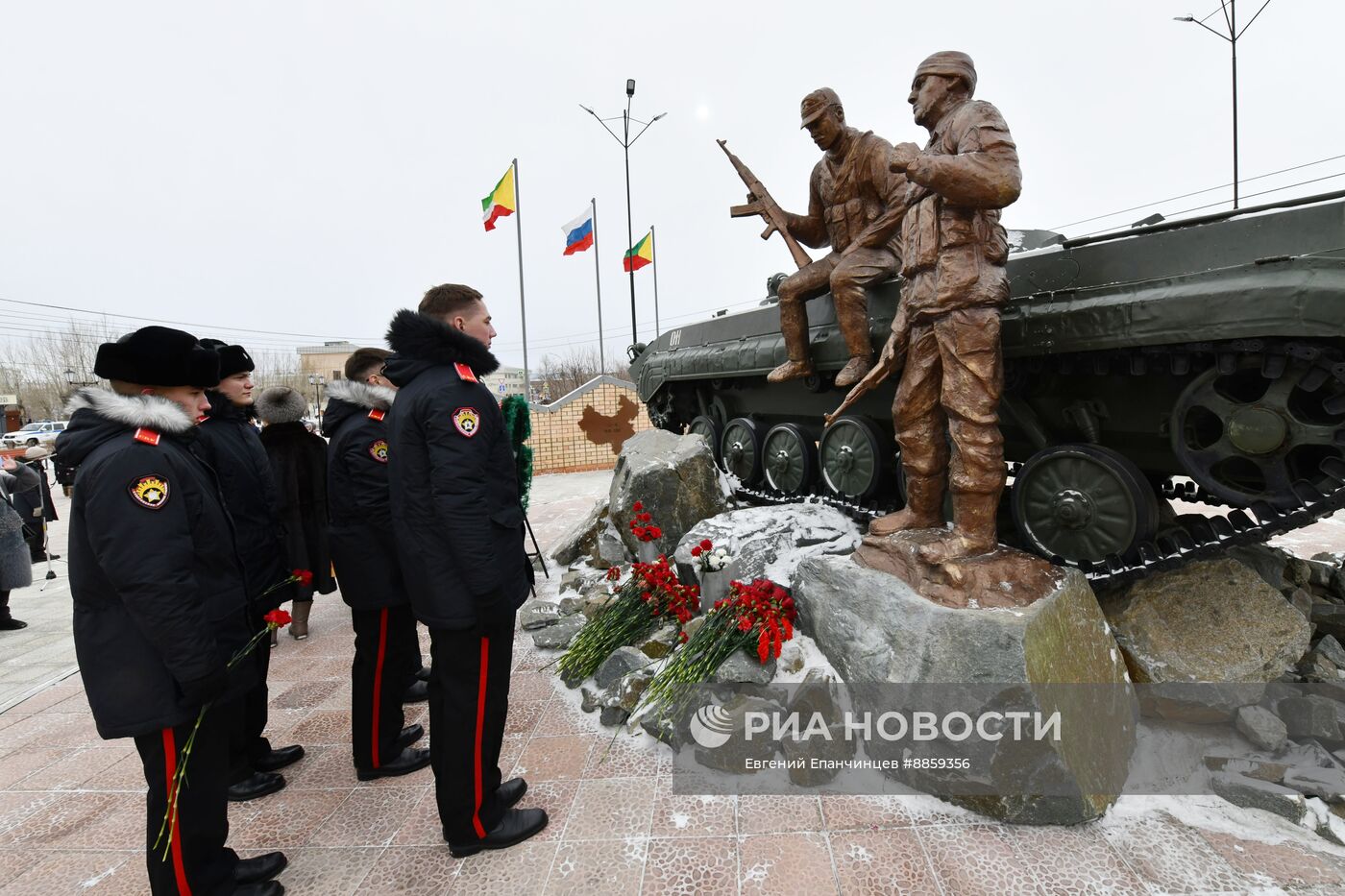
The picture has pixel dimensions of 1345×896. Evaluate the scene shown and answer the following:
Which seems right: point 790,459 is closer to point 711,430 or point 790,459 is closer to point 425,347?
point 711,430

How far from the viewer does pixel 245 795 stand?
3.14 m

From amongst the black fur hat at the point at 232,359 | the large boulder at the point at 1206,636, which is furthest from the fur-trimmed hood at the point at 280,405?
the large boulder at the point at 1206,636

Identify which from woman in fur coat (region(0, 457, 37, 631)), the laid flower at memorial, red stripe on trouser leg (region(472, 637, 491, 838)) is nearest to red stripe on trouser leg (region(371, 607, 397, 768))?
red stripe on trouser leg (region(472, 637, 491, 838))

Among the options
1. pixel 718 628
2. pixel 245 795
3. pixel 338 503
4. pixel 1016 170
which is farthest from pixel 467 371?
pixel 1016 170

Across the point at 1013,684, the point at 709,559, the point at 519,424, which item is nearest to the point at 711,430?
the point at 519,424

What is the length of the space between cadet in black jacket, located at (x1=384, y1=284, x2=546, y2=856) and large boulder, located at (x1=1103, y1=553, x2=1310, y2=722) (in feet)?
10.3

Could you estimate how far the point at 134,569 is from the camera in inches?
78.9

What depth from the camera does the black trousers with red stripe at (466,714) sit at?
2.53 meters

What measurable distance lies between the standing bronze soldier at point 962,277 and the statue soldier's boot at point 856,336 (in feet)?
4.17

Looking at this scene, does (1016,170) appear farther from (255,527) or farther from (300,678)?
(300,678)

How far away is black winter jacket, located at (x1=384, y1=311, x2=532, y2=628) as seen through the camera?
7.82 feet

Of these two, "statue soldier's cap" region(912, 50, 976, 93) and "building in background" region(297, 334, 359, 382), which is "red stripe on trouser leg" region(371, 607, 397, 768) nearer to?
"statue soldier's cap" region(912, 50, 976, 93)

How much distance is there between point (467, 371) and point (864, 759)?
2493mm

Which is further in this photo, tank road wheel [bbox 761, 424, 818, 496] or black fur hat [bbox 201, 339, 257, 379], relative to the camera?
tank road wheel [bbox 761, 424, 818, 496]
